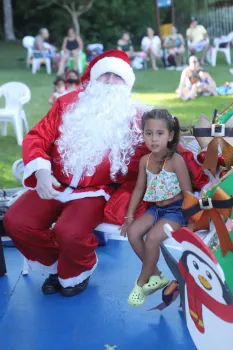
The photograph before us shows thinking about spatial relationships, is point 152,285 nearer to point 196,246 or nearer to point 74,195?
point 74,195

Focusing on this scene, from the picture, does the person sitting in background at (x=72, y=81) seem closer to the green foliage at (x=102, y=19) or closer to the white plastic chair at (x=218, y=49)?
the white plastic chair at (x=218, y=49)

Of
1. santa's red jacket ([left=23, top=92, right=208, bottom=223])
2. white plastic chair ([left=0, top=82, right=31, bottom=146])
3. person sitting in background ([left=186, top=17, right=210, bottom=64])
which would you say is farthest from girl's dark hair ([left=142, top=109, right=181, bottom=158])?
person sitting in background ([left=186, top=17, right=210, bottom=64])

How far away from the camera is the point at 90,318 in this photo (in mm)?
2938

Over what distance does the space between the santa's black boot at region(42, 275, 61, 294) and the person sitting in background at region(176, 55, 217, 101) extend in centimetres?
715

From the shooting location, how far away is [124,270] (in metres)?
3.51

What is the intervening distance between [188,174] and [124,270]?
3.19 ft

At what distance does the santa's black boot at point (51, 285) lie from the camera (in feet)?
10.6

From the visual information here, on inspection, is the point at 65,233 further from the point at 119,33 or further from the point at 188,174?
the point at 119,33

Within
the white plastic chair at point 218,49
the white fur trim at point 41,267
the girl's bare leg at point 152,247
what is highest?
the white plastic chair at point 218,49

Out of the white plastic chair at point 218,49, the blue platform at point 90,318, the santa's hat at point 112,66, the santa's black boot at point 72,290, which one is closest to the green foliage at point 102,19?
the white plastic chair at point 218,49

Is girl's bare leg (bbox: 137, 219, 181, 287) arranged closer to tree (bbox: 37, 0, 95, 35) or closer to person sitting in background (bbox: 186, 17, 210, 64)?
person sitting in background (bbox: 186, 17, 210, 64)

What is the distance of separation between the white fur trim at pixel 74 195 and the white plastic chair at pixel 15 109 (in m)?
4.16

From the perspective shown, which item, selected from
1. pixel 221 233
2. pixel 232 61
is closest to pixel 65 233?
pixel 221 233

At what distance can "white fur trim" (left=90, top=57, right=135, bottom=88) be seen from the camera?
10.4 feet
